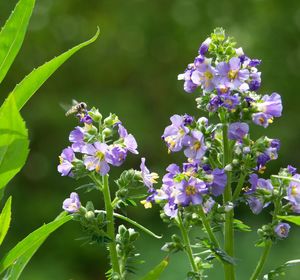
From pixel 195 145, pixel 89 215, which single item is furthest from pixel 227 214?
pixel 89 215

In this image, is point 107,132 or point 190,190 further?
point 107,132

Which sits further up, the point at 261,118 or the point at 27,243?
the point at 261,118

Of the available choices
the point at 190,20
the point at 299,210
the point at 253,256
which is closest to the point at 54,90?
the point at 190,20

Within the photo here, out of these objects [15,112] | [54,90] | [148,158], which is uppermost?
[54,90]

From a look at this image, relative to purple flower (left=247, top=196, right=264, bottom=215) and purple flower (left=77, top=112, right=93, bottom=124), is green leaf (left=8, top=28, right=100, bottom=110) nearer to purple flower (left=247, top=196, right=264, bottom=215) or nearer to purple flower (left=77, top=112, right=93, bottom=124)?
purple flower (left=77, top=112, right=93, bottom=124)

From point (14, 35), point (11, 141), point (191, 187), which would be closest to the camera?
point (11, 141)

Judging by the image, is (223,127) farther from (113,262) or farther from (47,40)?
(47,40)

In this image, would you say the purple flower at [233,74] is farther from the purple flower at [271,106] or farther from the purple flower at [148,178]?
the purple flower at [148,178]

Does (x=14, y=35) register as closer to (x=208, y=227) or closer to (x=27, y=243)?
(x=27, y=243)
